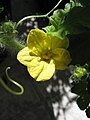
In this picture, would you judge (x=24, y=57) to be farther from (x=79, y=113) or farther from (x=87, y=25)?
(x=79, y=113)

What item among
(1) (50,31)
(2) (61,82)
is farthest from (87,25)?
(2) (61,82)

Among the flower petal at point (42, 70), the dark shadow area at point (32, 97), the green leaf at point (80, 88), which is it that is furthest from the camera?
the dark shadow area at point (32, 97)

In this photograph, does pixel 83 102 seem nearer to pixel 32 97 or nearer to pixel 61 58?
pixel 61 58

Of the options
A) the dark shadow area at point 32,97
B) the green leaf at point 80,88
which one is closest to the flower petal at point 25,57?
the green leaf at point 80,88

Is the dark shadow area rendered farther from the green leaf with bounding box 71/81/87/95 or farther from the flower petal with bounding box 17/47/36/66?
the flower petal with bounding box 17/47/36/66

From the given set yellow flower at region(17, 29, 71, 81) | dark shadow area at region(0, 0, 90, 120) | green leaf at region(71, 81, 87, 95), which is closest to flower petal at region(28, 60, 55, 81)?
yellow flower at region(17, 29, 71, 81)

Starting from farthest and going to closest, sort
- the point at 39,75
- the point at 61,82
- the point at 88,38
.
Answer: the point at 61,82
the point at 88,38
the point at 39,75

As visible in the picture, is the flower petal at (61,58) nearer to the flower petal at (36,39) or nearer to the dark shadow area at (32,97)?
the flower petal at (36,39)
